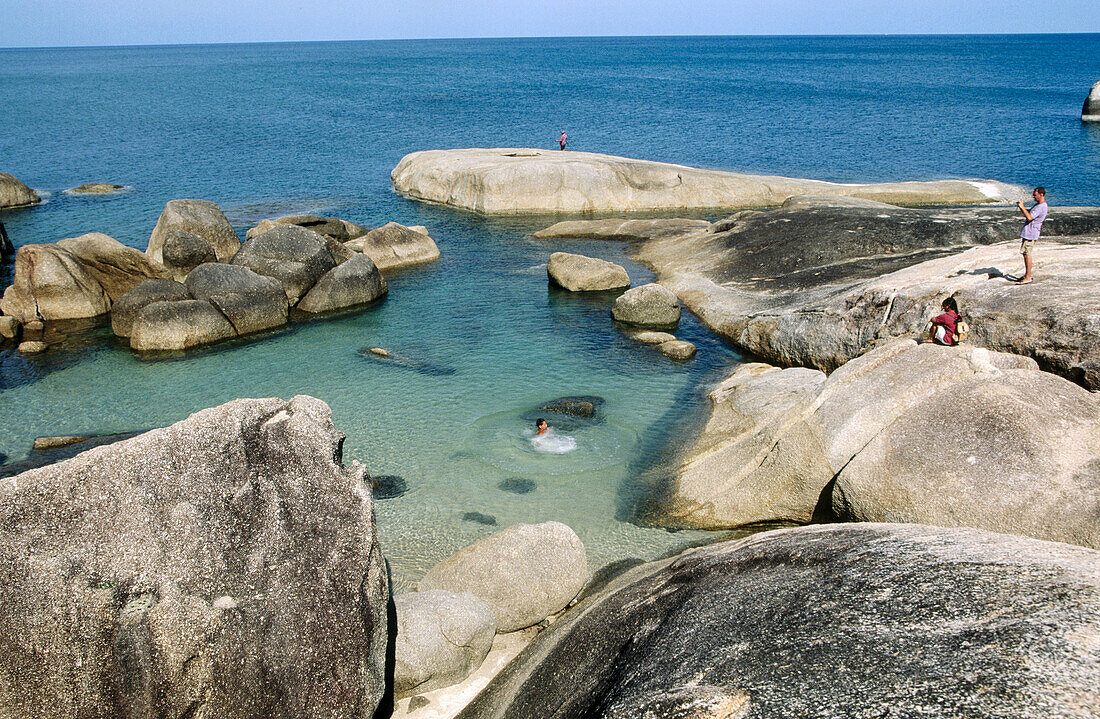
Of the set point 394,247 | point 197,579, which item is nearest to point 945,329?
point 197,579

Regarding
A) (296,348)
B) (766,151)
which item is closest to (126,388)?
(296,348)

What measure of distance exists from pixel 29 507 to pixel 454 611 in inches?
177

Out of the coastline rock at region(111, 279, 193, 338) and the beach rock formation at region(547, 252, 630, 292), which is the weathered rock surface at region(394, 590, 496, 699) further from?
the beach rock formation at region(547, 252, 630, 292)

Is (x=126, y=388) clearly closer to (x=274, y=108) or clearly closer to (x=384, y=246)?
(x=384, y=246)

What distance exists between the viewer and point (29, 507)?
6395 mm

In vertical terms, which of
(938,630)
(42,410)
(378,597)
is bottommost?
(42,410)

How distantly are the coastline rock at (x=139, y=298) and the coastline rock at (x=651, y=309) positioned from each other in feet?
40.9

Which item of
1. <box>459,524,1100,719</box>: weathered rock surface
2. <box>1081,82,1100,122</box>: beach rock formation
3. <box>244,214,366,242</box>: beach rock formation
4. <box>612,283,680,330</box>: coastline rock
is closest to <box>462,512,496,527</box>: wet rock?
<box>459,524,1100,719</box>: weathered rock surface

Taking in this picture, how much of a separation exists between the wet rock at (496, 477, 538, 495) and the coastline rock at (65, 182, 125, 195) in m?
38.0

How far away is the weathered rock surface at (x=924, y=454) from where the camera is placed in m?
9.30

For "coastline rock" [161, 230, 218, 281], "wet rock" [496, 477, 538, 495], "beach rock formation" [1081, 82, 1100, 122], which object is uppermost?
"beach rock formation" [1081, 82, 1100, 122]

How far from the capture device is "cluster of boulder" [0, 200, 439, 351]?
68.5 feet

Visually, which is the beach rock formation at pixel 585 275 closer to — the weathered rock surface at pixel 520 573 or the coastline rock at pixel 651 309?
the coastline rock at pixel 651 309

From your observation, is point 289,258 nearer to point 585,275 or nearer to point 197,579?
point 585,275
